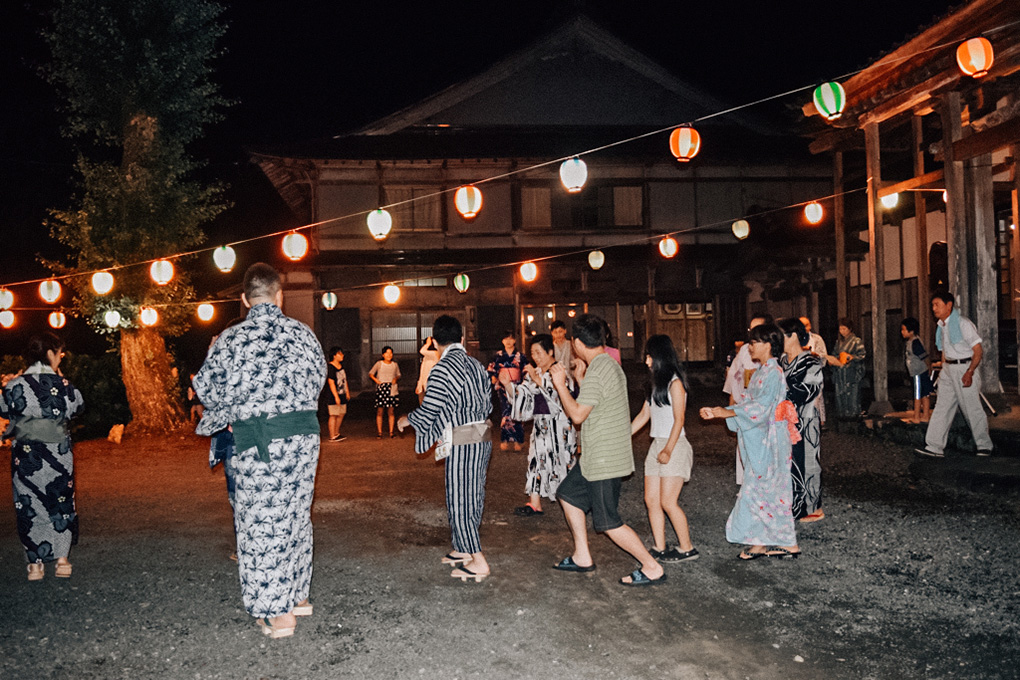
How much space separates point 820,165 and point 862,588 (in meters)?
20.2

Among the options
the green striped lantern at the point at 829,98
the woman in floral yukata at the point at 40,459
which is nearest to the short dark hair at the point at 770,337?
the woman in floral yukata at the point at 40,459

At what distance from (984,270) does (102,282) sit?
1496 cm

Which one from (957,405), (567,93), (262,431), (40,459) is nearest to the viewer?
(262,431)

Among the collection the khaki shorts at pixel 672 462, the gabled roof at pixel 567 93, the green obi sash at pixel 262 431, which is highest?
the gabled roof at pixel 567 93

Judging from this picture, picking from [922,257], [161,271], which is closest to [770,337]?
[922,257]

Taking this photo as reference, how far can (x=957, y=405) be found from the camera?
28.4 feet

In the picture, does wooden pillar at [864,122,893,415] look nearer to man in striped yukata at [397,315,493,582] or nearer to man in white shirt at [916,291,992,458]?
man in white shirt at [916,291,992,458]

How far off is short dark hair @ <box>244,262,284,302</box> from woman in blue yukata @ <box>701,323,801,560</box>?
3218mm

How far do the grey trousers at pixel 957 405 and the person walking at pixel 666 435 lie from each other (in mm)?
4741

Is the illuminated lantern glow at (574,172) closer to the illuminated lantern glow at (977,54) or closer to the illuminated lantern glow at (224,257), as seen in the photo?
the illuminated lantern glow at (977,54)

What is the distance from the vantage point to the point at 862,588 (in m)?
4.86

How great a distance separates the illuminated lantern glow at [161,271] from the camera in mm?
14477

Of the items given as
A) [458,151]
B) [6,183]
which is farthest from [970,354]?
[6,183]

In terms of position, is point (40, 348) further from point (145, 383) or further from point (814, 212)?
point (814, 212)
